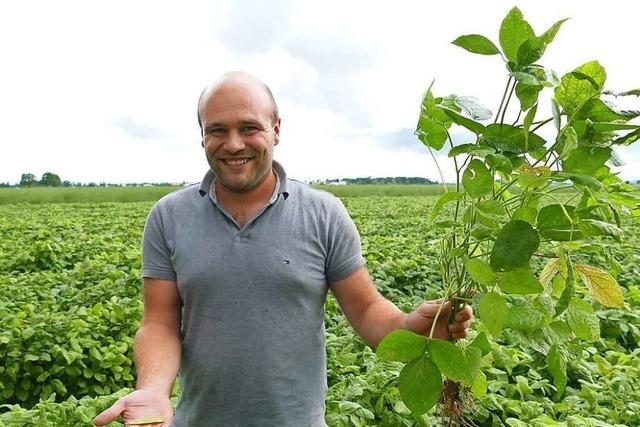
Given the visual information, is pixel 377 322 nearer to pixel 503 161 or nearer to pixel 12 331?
pixel 503 161

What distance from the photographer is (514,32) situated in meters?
1.24

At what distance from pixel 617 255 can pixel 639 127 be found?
7.16 metres

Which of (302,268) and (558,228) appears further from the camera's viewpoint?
(302,268)

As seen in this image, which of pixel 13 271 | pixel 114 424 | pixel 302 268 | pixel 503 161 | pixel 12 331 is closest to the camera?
pixel 503 161

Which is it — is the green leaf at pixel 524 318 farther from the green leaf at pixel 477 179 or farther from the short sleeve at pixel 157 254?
the short sleeve at pixel 157 254

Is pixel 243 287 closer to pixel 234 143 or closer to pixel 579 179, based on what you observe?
pixel 234 143

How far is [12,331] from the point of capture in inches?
159

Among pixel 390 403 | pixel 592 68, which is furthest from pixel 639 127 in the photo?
pixel 390 403

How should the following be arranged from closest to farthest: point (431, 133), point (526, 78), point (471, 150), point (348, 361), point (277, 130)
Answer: point (526, 78) < point (471, 150) < point (431, 133) < point (277, 130) < point (348, 361)

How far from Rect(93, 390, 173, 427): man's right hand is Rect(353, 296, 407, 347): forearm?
26.2 inches

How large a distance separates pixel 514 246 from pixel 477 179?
172 millimetres

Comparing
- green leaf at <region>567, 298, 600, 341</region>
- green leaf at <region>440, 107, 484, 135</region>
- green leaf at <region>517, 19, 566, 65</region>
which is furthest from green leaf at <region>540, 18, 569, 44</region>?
green leaf at <region>567, 298, 600, 341</region>

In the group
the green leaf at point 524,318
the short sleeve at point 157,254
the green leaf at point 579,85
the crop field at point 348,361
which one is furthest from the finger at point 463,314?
the short sleeve at point 157,254

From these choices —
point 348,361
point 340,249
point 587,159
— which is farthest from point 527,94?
point 348,361
